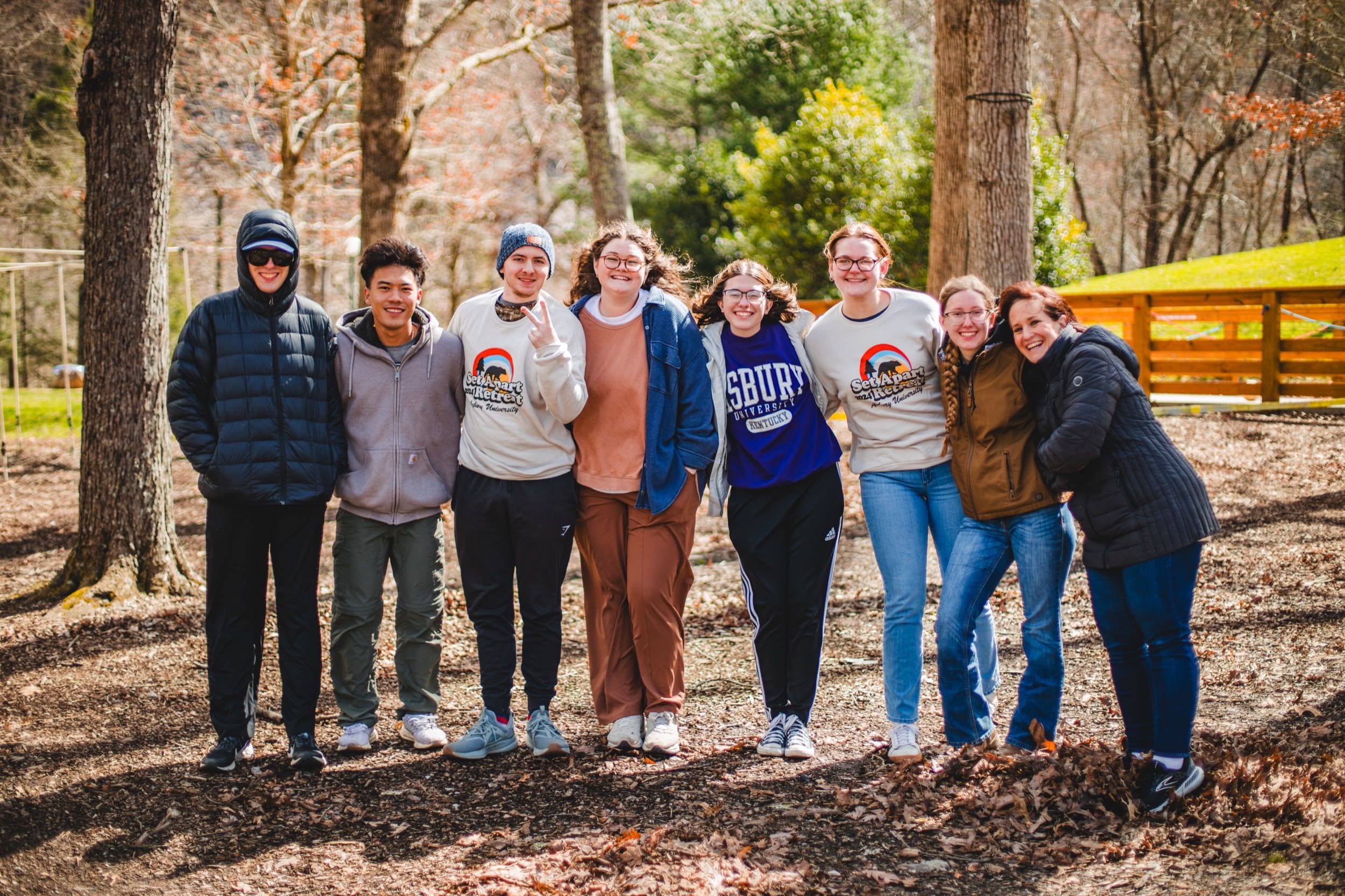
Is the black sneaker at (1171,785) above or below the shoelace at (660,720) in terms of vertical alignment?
above

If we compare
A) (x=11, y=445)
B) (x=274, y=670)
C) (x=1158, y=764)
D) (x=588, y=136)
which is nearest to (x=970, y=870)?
(x=1158, y=764)

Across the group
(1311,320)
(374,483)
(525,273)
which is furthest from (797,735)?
(1311,320)

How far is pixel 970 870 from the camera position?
3.24 m

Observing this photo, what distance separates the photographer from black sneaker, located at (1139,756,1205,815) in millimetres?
3449

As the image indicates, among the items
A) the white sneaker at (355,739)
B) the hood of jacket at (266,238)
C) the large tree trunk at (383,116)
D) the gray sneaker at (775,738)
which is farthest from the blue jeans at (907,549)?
the large tree trunk at (383,116)

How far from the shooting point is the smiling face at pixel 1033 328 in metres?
3.66

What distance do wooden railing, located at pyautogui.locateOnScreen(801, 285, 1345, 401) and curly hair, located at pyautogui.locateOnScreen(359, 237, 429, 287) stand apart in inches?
411

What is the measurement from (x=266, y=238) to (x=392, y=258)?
0.47 meters

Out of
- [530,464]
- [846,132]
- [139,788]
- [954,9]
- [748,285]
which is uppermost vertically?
[846,132]

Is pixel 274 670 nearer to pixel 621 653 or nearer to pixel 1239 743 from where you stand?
pixel 621 653

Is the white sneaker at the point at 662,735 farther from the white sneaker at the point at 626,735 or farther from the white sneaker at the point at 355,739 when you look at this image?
the white sneaker at the point at 355,739

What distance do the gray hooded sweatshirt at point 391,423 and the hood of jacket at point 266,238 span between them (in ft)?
0.86

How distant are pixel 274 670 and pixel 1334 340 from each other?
12.5 meters

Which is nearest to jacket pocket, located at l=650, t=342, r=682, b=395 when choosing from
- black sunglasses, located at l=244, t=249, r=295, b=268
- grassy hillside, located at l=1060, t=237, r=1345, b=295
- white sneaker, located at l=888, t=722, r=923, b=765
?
black sunglasses, located at l=244, t=249, r=295, b=268
